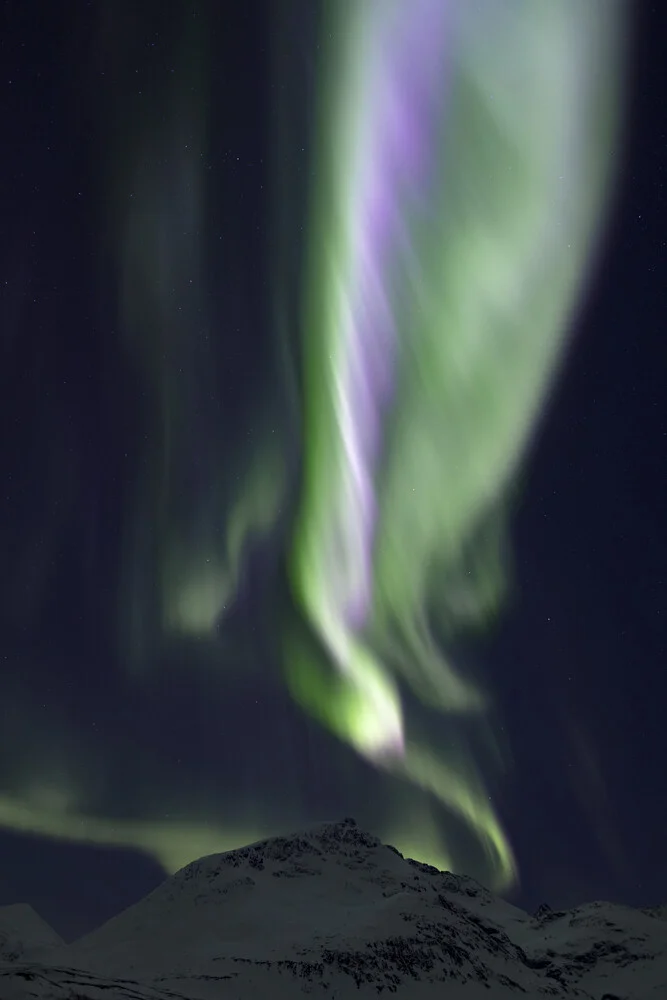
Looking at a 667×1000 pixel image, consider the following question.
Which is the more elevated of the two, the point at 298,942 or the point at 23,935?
the point at 23,935

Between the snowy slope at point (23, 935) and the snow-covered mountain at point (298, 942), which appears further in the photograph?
the snowy slope at point (23, 935)

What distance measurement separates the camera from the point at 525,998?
10600 centimetres

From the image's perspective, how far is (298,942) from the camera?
334 ft

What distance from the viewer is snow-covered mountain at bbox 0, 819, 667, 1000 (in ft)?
286

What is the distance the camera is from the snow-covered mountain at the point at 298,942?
286ft

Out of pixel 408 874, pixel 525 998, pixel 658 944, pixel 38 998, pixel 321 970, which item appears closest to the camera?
pixel 38 998

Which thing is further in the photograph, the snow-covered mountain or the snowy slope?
the snowy slope

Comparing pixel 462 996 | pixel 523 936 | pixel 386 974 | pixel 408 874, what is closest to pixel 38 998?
pixel 386 974

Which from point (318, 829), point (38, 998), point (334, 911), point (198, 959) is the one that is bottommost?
point (38, 998)

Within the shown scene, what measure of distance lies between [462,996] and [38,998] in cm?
5572

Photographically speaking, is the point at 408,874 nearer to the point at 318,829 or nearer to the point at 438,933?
the point at 318,829

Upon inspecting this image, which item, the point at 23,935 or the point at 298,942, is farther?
the point at 23,935

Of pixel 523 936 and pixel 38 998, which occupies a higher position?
pixel 523 936

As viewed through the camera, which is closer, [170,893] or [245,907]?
[245,907]
